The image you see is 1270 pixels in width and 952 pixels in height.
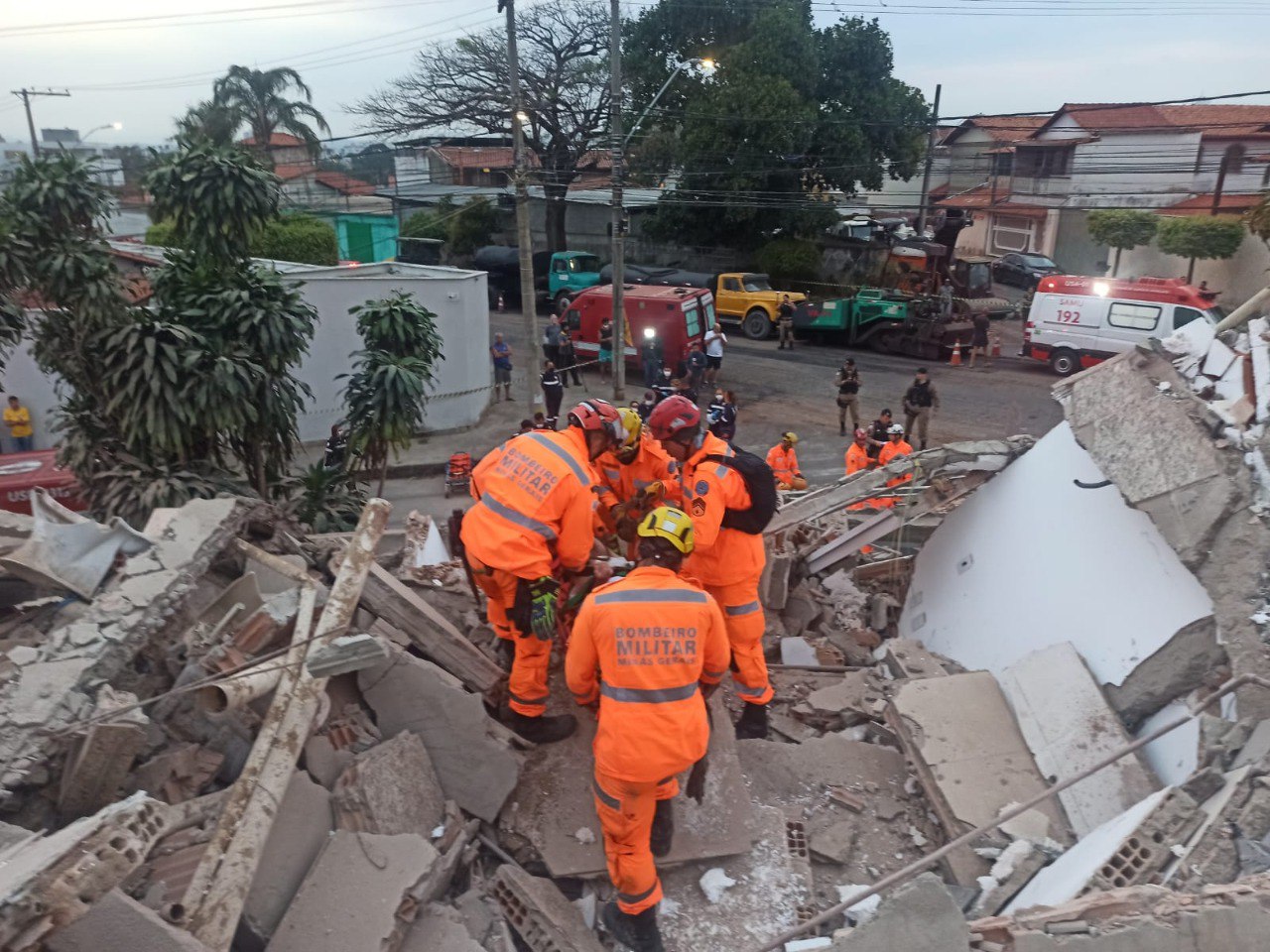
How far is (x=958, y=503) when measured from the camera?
20.7 feet

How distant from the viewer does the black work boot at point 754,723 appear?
463 centimetres

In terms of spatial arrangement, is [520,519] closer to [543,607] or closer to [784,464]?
[543,607]

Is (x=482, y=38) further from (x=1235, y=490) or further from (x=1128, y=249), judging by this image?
(x=1235, y=490)

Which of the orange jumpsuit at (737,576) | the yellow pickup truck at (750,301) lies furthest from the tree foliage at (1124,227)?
the orange jumpsuit at (737,576)

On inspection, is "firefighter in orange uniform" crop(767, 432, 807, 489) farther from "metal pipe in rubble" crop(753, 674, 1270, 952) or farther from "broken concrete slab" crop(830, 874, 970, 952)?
"broken concrete slab" crop(830, 874, 970, 952)

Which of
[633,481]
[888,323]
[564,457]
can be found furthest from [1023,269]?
[564,457]

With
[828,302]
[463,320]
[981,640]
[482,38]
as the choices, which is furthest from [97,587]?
[482,38]

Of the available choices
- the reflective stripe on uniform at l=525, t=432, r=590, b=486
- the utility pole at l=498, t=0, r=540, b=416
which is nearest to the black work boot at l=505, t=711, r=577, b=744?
the reflective stripe on uniform at l=525, t=432, r=590, b=486

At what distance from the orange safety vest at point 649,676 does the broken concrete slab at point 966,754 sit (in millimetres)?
1405

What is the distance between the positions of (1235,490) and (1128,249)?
1015 inches

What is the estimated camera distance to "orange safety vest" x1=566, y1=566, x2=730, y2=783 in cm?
323

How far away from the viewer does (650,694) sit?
10.7ft

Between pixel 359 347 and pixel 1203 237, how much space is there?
20467 millimetres

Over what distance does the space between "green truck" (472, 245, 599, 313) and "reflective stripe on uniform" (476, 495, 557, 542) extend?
19.9 meters
